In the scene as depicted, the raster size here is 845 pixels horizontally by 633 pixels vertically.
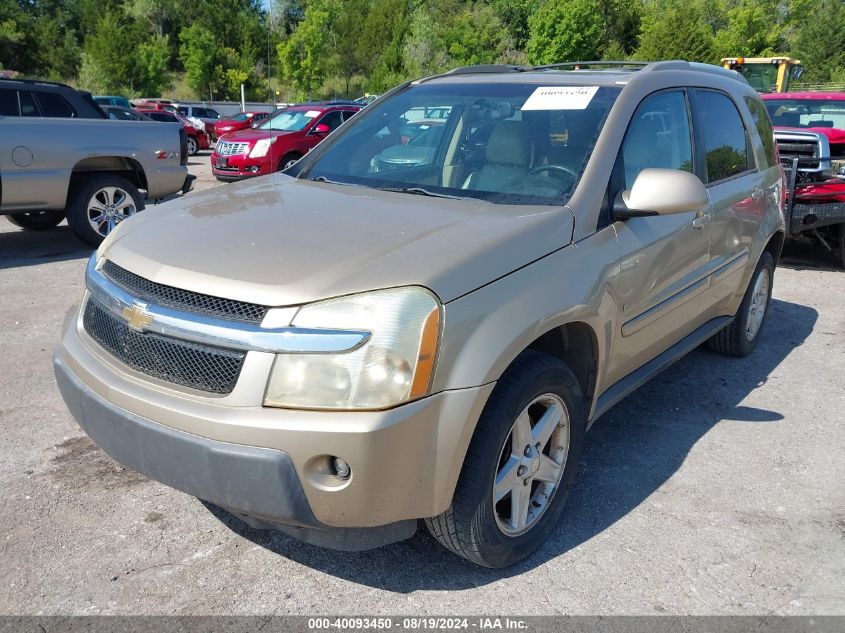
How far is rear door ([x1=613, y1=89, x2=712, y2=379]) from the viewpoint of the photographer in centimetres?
318

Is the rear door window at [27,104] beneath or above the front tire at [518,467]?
above

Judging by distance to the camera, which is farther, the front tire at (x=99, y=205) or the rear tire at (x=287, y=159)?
the rear tire at (x=287, y=159)

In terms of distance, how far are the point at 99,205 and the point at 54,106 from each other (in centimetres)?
114

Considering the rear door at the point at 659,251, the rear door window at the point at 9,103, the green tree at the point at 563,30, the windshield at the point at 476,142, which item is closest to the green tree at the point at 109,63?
the green tree at the point at 563,30

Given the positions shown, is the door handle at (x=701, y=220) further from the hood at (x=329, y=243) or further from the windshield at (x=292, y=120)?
the windshield at (x=292, y=120)

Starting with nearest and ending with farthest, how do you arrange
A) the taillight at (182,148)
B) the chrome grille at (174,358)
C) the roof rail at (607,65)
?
the chrome grille at (174,358)
the roof rail at (607,65)
the taillight at (182,148)

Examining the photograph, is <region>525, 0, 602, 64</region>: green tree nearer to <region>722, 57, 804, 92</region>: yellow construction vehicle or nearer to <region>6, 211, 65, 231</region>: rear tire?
<region>722, 57, 804, 92</region>: yellow construction vehicle

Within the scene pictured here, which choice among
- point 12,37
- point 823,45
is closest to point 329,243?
point 12,37

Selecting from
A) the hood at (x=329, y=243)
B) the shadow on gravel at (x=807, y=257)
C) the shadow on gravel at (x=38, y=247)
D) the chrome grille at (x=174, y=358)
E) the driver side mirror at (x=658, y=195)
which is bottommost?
the shadow on gravel at (x=807, y=257)

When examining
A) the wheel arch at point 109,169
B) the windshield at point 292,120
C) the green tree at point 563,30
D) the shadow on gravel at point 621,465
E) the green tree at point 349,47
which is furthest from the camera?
the green tree at point 349,47

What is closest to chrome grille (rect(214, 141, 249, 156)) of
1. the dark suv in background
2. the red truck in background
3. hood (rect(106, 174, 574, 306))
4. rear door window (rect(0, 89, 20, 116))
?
the dark suv in background

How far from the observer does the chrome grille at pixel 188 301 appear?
2.25 m

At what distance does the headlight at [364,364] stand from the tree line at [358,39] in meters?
49.6

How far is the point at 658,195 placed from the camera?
298cm
